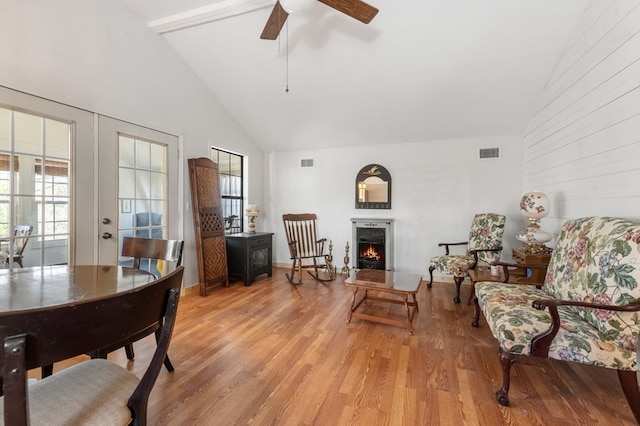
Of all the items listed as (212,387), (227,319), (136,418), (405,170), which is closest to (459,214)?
(405,170)

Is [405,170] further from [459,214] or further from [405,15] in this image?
[405,15]

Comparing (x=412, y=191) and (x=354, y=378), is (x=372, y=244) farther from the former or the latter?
(x=354, y=378)

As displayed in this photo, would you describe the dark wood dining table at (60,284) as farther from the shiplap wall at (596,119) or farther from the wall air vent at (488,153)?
the wall air vent at (488,153)

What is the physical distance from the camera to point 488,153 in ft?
13.5

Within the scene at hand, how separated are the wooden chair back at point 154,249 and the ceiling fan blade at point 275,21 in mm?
1819

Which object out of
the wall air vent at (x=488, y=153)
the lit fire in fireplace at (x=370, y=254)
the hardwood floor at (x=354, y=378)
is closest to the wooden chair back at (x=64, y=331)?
the hardwood floor at (x=354, y=378)

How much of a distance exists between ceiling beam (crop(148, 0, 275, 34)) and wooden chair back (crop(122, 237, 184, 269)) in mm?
2367

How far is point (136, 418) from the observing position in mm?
955

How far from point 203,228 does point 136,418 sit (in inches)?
112

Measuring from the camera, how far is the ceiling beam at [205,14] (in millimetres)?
2699

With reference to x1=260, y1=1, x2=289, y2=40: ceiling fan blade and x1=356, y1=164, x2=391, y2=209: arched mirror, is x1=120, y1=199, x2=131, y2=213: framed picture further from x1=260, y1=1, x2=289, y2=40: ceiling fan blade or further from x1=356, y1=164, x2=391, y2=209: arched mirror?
x1=356, y1=164, x2=391, y2=209: arched mirror

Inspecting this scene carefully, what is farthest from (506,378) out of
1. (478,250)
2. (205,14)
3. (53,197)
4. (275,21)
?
(205,14)

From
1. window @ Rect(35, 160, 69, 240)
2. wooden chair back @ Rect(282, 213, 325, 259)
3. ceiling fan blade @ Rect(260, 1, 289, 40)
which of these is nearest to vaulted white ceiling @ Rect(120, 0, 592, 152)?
ceiling fan blade @ Rect(260, 1, 289, 40)

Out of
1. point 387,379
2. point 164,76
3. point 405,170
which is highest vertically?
point 164,76
